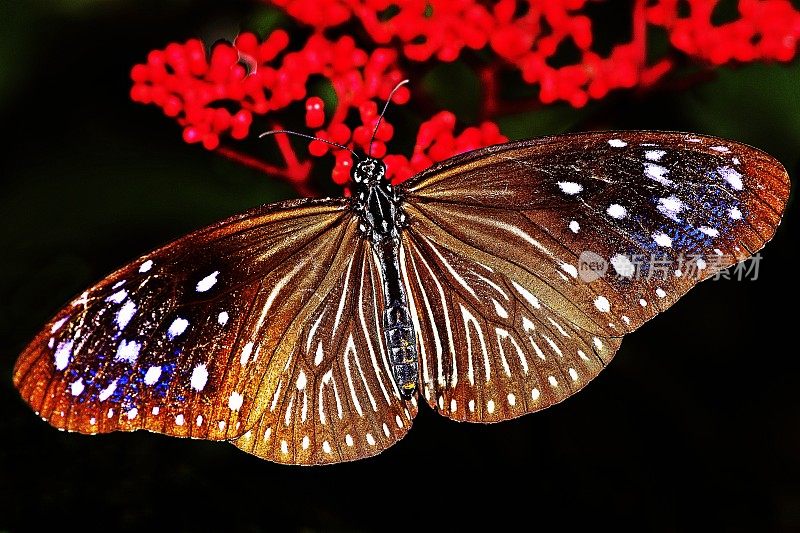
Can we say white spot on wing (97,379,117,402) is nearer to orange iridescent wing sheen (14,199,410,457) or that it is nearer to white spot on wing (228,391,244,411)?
orange iridescent wing sheen (14,199,410,457)

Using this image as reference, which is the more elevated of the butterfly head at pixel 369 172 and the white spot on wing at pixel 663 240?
the butterfly head at pixel 369 172

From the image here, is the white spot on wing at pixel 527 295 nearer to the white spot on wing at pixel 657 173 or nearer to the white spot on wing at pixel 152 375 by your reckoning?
the white spot on wing at pixel 657 173

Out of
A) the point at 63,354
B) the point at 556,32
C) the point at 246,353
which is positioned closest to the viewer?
the point at 63,354

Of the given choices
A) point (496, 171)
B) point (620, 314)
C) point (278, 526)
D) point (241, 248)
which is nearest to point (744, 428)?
point (620, 314)

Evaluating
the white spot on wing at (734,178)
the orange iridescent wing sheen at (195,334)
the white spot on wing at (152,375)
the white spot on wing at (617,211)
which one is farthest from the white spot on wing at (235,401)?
the white spot on wing at (734,178)

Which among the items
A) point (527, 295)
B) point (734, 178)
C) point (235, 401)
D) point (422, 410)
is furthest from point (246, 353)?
point (734, 178)

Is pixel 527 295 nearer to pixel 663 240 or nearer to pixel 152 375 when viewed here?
pixel 663 240
